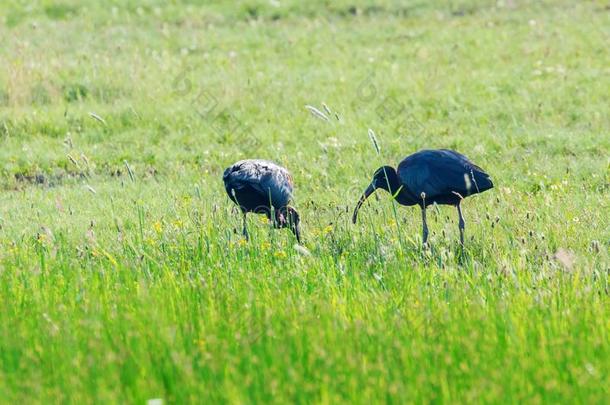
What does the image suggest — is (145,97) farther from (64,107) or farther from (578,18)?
(578,18)

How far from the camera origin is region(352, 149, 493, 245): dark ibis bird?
27.6 feet

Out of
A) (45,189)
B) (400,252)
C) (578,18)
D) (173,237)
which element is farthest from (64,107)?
(578,18)

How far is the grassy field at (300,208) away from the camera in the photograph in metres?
5.50

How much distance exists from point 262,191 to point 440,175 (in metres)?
1.43

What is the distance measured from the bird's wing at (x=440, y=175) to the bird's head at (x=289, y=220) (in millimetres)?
911

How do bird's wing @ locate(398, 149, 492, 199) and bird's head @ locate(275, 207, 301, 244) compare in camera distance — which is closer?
bird's wing @ locate(398, 149, 492, 199)

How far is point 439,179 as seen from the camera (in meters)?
8.46

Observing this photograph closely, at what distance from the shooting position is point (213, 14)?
20.3 m

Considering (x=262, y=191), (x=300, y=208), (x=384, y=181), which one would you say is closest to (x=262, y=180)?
(x=262, y=191)

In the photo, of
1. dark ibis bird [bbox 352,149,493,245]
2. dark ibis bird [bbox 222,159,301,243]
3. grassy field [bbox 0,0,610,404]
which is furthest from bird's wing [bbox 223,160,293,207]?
dark ibis bird [bbox 352,149,493,245]

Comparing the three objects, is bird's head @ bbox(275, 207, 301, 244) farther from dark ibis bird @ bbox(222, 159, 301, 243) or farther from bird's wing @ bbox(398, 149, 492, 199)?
bird's wing @ bbox(398, 149, 492, 199)

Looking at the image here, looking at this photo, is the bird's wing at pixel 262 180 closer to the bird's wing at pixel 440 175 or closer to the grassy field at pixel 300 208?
the grassy field at pixel 300 208

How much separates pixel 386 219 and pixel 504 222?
3.23 ft

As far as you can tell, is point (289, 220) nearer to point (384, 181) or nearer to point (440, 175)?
point (384, 181)
